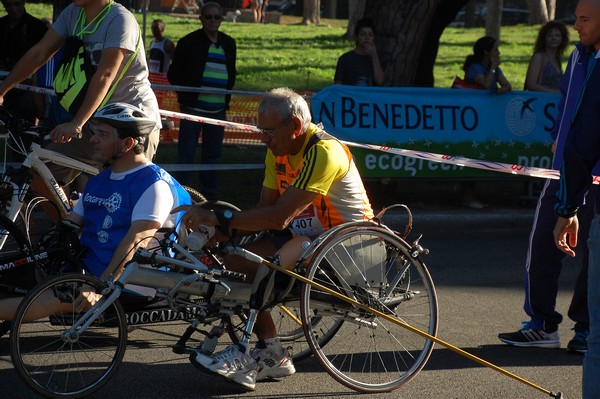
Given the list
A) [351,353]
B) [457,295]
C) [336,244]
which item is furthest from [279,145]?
[457,295]

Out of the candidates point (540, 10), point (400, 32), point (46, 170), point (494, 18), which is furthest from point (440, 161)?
point (540, 10)

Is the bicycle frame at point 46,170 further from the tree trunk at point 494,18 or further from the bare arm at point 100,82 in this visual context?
the tree trunk at point 494,18

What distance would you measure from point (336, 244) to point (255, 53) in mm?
22494

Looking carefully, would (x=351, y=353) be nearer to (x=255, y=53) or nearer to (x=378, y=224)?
(x=378, y=224)

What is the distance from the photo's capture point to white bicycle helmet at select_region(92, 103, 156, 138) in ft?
17.0

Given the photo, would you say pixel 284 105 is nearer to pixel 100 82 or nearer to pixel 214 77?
pixel 100 82

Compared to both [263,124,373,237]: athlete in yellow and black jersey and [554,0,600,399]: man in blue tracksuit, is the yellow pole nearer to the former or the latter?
[263,124,373,237]: athlete in yellow and black jersey

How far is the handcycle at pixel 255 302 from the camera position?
4.60 metres

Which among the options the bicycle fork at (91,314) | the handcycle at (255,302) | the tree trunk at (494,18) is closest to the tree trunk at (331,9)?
the tree trunk at (494,18)

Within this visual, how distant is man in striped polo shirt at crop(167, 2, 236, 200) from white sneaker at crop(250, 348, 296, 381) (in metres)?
4.92

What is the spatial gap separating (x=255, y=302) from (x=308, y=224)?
0.56m

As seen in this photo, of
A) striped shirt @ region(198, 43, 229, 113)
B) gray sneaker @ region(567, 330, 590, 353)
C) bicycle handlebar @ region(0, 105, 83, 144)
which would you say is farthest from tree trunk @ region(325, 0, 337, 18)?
gray sneaker @ region(567, 330, 590, 353)

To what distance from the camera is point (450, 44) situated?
32.4m

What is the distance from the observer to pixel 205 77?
393 inches
